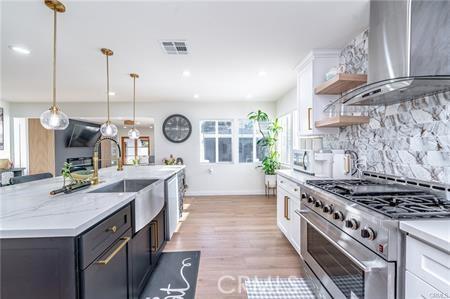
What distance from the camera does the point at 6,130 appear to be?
5.71 metres

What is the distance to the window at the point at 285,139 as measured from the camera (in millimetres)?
5238

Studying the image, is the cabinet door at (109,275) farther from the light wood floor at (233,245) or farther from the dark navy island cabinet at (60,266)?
the light wood floor at (233,245)

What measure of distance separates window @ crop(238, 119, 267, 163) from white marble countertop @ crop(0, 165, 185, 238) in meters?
4.60

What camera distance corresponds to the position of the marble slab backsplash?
1.51 metres

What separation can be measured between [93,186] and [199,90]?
3.26m

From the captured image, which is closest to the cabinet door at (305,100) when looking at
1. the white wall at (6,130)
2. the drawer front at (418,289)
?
the drawer front at (418,289)

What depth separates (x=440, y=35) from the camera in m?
1.29

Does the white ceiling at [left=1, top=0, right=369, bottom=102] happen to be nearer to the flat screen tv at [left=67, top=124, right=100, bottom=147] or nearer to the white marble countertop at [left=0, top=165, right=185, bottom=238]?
the white marble countertop at [left=0, top=165, right=185, bottom=238]

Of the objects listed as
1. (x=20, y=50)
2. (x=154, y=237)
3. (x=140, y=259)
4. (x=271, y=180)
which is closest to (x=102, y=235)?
(x=140, y=259)

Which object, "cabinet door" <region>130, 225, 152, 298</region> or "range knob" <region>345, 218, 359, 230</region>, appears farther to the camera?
"cabinet door" <region>130, 225, 152, 298</region>

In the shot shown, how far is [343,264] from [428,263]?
588mm

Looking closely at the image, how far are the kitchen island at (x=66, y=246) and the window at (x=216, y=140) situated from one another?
177 inches

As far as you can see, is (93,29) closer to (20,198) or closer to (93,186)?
(93,186)

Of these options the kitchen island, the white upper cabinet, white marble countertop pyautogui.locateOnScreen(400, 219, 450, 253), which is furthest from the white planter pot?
white marble countertop pyautogui.locateOnScreen(400, 219, 450, 253)
